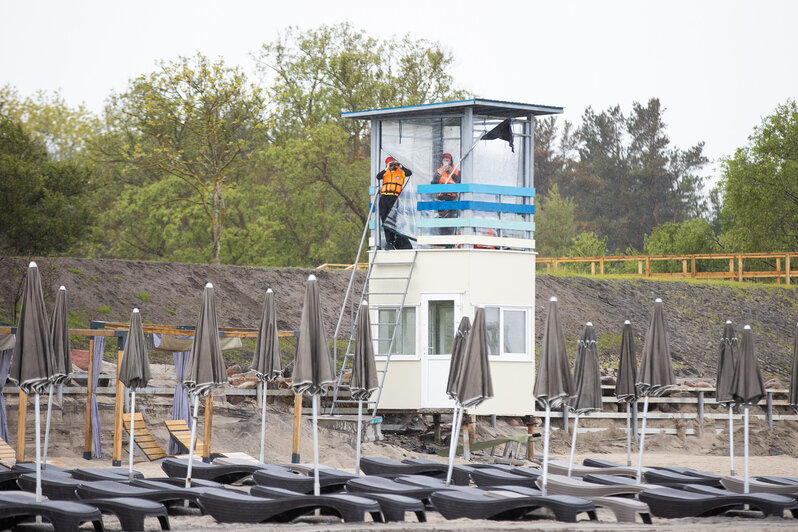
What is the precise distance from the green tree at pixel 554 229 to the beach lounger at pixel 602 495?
45.2 m

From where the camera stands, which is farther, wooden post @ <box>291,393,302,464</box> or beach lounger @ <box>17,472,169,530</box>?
wooden post @ <box>291,393,302,464</box>

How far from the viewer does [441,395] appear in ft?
71.9

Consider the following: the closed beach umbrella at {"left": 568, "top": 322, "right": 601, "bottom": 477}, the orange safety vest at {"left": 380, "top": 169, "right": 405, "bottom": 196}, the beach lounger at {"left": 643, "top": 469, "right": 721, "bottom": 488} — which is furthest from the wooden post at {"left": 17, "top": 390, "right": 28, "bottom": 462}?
the beach lounger at {"left": 643, "top": 469, "right": 721, "bottom": 488}

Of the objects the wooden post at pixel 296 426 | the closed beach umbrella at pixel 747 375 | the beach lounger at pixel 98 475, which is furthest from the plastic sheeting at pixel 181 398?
the closed beach umbrella at pixel 747 375

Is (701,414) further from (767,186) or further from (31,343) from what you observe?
(767,186)

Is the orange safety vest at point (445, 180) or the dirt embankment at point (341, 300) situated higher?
the orange safety vest at point (445, 180)

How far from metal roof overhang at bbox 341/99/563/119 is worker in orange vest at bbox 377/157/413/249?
121 centimetres

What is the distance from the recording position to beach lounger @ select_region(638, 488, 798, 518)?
14086mm

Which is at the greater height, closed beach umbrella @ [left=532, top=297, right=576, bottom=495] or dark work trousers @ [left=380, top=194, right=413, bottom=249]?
dark work trousers @ [left=380, top=194, right=413, bottom=249]

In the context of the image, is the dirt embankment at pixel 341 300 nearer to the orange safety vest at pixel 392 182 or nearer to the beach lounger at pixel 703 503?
the orange safety vest at pixel 392 182

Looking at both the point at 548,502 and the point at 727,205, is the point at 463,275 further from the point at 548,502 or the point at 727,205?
the point at 727,205

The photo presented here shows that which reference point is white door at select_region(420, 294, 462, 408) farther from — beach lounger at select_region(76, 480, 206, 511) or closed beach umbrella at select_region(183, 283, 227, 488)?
beach lounger at select_region(76, 480, 206, 511)

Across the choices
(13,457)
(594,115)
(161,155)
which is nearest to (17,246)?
(161,155)

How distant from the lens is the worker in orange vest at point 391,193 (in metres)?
23.3
